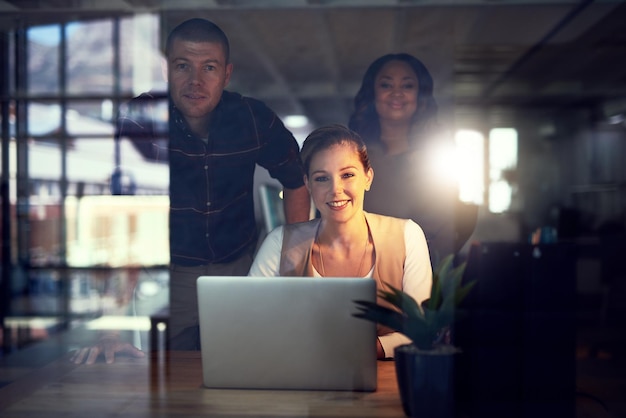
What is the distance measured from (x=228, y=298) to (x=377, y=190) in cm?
122

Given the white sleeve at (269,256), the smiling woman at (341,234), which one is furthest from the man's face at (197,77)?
the white sleeve at (269,256)

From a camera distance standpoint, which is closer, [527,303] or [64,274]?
[527,303]

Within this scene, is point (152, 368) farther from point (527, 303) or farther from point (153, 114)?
point (527, 303)

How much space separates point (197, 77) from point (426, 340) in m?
1.96

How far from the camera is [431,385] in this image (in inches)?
63.5

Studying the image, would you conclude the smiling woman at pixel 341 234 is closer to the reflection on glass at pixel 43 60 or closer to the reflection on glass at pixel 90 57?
the reflection on glass at pixel 90 57

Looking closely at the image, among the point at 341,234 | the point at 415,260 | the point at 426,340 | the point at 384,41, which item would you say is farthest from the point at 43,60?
the point at 426,340

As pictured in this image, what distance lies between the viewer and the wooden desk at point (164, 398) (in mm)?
1677

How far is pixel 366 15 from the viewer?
321 cm

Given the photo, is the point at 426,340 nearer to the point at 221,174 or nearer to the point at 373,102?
the point at 373,102

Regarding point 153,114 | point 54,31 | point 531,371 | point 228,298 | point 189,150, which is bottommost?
point 531,371

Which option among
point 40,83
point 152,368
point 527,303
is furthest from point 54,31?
point 527,303

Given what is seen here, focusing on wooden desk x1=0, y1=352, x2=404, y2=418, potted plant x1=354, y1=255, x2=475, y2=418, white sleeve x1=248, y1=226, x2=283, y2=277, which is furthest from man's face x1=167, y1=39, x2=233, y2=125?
potted plant x1=354, y1=255, x2=475, y2=418

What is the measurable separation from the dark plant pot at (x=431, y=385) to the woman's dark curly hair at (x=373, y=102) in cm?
148
